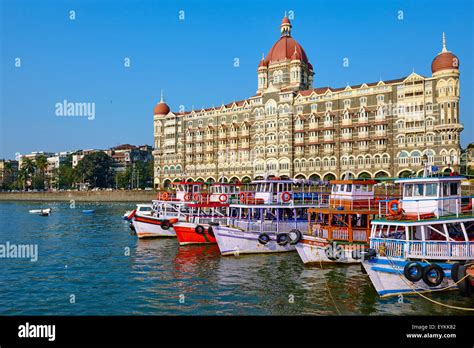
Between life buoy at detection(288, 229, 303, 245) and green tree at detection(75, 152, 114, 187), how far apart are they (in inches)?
4607

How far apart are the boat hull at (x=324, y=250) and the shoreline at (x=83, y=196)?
251 ft

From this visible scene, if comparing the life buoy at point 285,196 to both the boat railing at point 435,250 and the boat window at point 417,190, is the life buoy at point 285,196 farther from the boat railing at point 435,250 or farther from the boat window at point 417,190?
the boat railing at point 435,250

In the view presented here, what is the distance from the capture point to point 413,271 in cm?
1730

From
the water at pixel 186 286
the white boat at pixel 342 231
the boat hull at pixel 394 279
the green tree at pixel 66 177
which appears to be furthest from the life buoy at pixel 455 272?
the green tree at pixel 66 177

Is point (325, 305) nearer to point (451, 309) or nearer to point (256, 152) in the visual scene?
point (451, 309)

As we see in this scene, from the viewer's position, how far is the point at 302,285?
20922 millimetres

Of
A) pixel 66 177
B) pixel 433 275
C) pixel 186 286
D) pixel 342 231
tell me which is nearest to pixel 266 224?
pixel 342 231

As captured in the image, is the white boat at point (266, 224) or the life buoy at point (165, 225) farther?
the life buoy at point (165, 225)

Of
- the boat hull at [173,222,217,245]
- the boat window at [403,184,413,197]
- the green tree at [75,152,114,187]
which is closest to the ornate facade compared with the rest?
the boat hull at [173,222,217,245]

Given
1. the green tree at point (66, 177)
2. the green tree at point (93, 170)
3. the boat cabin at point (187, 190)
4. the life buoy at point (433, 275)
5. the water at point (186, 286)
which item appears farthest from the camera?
the green tree at point (66, 177)

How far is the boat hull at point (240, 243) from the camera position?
2868 centimetres
